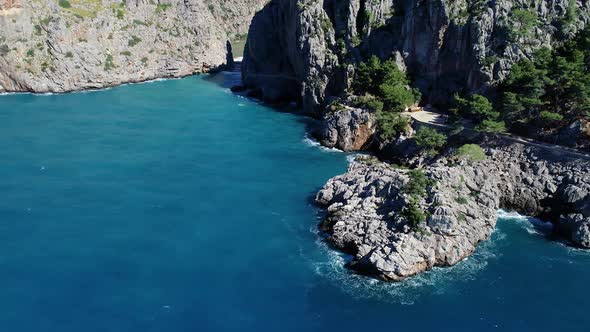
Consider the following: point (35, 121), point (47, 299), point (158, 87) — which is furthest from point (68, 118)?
point (47, 299)

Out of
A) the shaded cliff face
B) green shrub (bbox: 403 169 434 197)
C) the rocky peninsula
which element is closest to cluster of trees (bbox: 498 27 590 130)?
the rocky peninsula

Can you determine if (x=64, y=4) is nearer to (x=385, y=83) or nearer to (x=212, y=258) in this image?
(x=385, y=83)

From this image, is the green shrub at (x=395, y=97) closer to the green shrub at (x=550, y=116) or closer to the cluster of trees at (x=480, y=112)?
the cluster of trees at (x=480, y=112)

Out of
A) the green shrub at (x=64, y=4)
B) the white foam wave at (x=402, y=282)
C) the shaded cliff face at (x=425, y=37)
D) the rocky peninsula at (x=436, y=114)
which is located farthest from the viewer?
the green shrub at (x=64, y=4)

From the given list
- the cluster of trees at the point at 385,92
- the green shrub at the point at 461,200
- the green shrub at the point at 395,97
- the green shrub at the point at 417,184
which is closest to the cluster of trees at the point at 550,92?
the green shrub at the point at 395,97

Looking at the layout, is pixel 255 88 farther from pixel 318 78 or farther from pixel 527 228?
pixel 527 228
